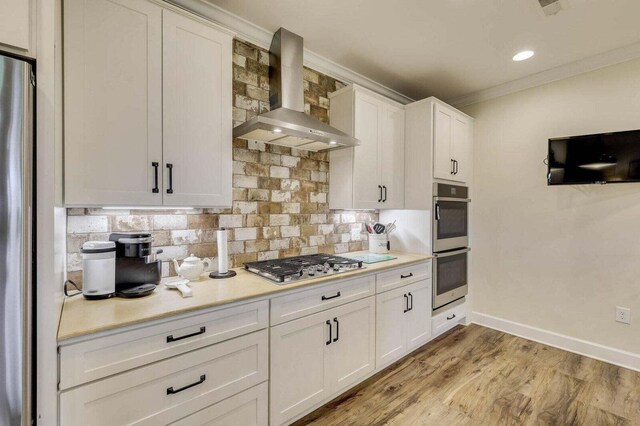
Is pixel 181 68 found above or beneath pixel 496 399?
above

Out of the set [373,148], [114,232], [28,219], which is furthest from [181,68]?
[373,148]

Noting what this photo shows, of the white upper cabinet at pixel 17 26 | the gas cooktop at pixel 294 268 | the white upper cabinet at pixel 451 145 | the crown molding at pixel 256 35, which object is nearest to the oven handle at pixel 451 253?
the white upper cabinet at pixel 451 145

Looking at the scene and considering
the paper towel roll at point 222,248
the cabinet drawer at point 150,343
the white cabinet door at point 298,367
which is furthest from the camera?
the paper towel roll at point 222,248

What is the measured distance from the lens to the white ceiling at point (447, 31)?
78.8 inches

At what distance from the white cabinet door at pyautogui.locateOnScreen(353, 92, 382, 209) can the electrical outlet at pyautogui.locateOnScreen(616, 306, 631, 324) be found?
2.26 m

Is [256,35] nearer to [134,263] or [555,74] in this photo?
[134,263]

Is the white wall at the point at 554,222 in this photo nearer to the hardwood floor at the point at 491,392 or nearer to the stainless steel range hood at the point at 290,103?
the hardwood floor at the point at 491,392

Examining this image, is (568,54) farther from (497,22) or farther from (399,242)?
(399,242)

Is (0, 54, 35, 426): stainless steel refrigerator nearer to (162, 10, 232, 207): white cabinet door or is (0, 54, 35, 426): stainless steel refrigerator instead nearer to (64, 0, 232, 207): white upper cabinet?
(64, 0, 232, 207): white upper cabinet

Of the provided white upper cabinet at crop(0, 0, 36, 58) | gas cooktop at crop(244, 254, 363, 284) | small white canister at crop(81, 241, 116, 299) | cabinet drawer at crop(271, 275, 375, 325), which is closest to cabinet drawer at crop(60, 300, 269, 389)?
cabinet drawer at crop(271, 275, 375, 325)

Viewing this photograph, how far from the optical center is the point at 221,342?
1.48 metres

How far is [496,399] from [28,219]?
9.24 ft

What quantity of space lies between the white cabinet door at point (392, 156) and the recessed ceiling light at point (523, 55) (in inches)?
41.2

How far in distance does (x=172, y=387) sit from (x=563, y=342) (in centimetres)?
344
